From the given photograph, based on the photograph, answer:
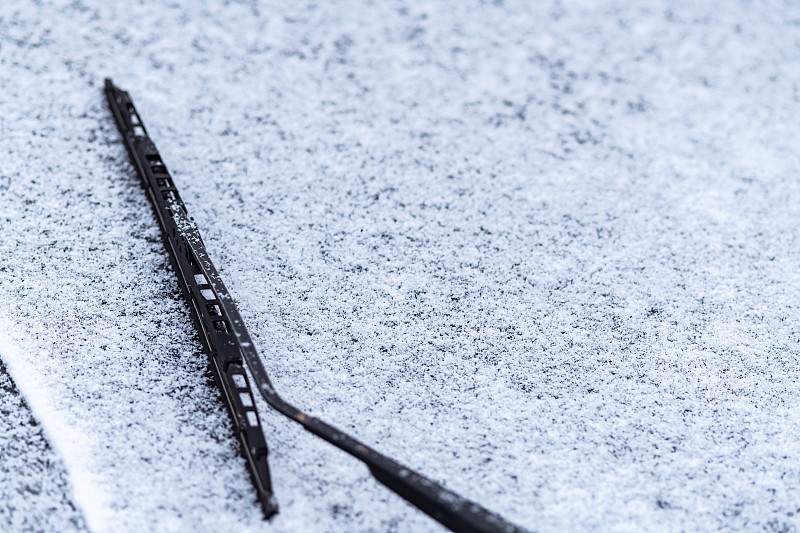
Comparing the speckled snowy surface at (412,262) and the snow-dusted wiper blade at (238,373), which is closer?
the snow-dusted wiper blade at (238,373)

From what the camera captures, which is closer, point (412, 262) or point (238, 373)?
point (238, 373)

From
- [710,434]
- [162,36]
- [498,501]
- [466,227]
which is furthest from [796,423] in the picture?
[162,36]

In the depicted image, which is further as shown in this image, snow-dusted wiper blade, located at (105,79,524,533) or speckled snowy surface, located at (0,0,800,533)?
speckled snowy surface, located at (0,0,800,533)

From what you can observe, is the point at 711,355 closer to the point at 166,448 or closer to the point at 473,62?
the point at 166,448
